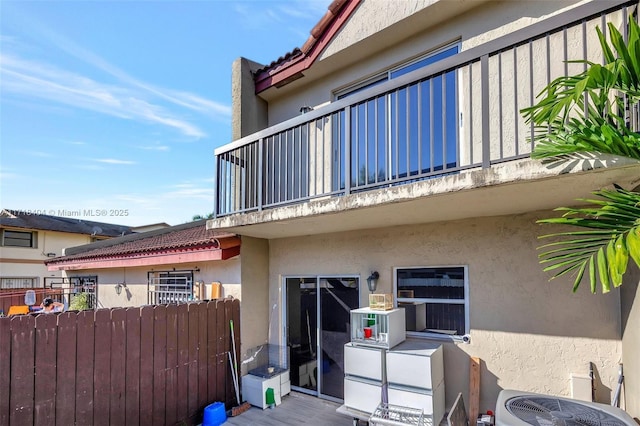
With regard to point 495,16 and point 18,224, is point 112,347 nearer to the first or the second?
point 495,16

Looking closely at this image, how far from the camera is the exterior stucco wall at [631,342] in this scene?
3.63m

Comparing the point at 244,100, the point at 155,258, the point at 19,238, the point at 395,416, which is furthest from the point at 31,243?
the point at 395,416

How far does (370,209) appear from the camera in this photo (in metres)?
5.17

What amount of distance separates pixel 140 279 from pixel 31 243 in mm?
23621

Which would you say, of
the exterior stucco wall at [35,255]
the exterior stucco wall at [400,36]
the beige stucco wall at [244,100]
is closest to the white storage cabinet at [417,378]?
the exterior stucco wall at [400,36]

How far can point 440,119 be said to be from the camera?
5910 mm

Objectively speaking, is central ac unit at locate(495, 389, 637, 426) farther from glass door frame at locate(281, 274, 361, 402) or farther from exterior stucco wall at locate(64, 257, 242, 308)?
exterior stucco wall at locate(64, 257, 242, 308)

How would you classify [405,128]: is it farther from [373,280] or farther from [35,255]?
[35,255]

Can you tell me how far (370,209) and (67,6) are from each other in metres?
7.75

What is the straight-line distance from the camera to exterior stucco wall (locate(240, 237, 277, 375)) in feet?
25.2

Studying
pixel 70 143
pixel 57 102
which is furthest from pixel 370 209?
pixel 70 143

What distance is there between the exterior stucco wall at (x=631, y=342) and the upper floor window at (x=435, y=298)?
76.4 inches

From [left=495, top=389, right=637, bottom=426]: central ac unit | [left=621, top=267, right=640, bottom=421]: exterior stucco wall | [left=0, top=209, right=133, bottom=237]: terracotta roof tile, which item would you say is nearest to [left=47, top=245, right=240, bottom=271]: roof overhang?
[left=495, top=389, right=637, bottom=426]: central ac unit

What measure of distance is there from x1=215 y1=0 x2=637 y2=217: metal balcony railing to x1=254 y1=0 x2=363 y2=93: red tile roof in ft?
4.74
